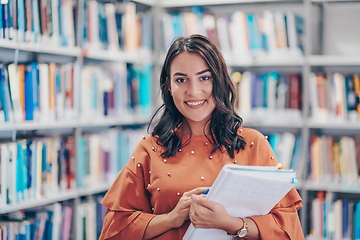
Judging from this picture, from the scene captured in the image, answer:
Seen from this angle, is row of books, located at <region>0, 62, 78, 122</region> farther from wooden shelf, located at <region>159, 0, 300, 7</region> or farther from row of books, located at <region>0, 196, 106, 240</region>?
wooden shelf, located at <region>159, 0, 300, 7</region>

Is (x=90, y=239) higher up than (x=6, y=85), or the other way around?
(x=6, y=85)

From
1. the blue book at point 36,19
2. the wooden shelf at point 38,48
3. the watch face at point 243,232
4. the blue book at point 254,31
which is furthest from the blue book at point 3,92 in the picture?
the blue book at point 254,31

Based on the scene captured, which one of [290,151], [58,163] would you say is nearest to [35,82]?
[58,163]

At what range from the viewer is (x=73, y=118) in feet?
7.80

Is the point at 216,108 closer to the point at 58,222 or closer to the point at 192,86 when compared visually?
the point at 192,86

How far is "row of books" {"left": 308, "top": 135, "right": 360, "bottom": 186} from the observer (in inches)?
104

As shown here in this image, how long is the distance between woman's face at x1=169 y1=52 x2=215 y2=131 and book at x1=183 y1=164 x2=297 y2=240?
280 mm

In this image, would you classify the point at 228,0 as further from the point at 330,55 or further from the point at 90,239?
the point at 90,239

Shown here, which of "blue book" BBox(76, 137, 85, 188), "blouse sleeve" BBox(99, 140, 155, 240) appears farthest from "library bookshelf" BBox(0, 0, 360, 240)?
"blouse sleeve" BBox(99, 140, 155, 240)

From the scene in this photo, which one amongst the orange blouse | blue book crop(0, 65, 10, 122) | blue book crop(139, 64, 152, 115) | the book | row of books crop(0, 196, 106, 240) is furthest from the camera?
blue book crop(139, 64, 152, 115)

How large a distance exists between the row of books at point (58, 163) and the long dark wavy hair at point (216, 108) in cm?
94

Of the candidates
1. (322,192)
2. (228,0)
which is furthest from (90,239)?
(228,0)

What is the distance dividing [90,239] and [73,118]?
729mm

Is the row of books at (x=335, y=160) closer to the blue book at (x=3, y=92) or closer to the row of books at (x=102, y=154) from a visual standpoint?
the row of books at (x=102, y=154)
